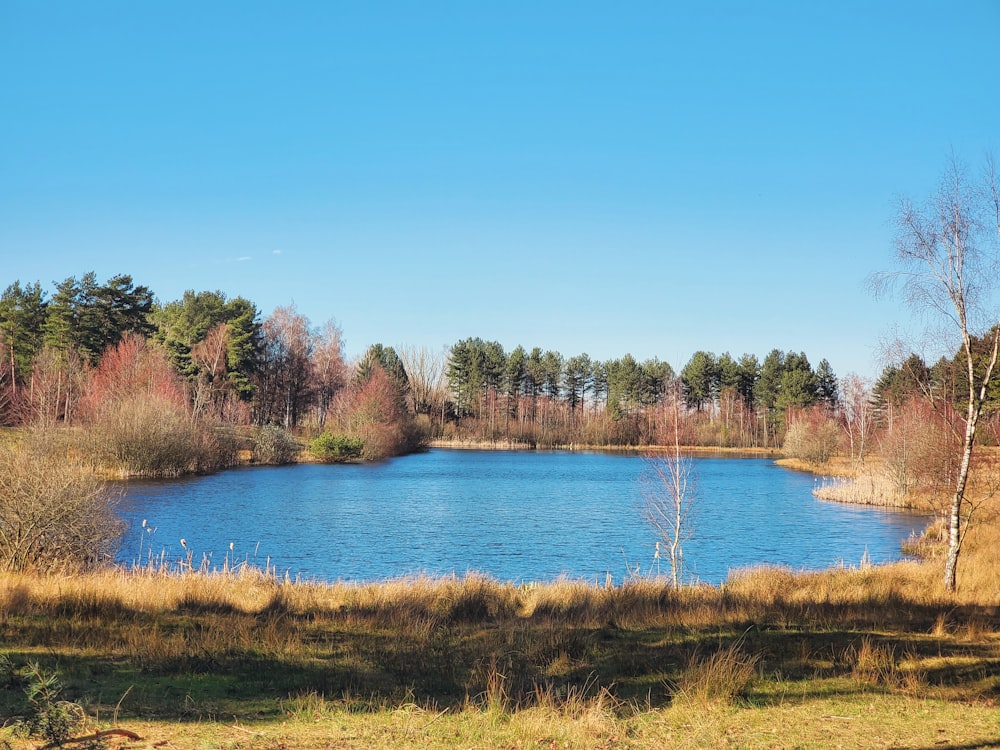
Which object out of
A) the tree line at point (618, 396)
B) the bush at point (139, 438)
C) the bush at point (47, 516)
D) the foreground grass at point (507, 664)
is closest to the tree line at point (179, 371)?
the bush at point (139, 438)

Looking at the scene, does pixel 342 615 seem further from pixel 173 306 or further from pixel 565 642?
pixel 173 306

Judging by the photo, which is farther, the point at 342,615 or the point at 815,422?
the point at 815,422

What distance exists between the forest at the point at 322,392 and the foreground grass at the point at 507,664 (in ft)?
20.4

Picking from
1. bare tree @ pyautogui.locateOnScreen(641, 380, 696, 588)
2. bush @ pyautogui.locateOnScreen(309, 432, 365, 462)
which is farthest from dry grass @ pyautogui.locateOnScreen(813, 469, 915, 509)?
bush @ pyautogui.locateOnScreen(309, 432, 365, 462)

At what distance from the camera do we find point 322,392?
91.1 meters

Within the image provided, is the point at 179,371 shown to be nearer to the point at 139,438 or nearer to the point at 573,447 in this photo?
the point at 139,438

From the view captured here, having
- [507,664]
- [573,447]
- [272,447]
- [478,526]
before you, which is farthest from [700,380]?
[507,664]

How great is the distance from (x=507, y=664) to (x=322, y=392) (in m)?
85.2

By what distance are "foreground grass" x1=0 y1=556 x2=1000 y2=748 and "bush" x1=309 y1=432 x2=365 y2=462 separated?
2109 inches

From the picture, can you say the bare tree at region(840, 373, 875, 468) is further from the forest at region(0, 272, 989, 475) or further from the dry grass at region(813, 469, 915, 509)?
the dry grass at region(813, 469, 915, 509)

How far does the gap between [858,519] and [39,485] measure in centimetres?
3263

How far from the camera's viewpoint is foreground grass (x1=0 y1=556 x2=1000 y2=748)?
6105mm

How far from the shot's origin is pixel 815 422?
3214 inches

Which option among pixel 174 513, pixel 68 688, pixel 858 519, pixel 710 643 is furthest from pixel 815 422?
pixel 68 688
